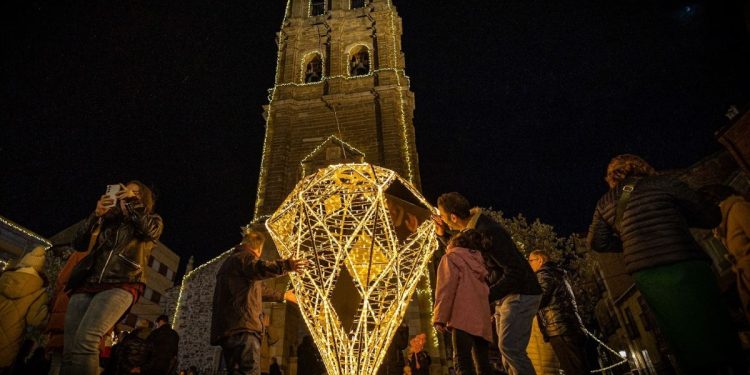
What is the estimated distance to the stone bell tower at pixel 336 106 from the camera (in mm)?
15109

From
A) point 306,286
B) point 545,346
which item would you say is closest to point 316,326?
point 306,286

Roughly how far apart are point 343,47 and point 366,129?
6.38m

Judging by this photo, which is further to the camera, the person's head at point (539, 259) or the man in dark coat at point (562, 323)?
the person's head at point (539, 259)

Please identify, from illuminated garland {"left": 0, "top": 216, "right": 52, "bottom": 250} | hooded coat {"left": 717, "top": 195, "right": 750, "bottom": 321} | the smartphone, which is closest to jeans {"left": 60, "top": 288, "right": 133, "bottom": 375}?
the smartphone

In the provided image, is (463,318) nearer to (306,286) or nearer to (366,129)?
(306,286)

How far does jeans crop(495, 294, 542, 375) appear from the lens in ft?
9.71

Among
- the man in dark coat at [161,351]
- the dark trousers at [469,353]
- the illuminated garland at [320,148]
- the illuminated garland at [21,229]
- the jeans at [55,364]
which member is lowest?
the dark trousers at [469,353]

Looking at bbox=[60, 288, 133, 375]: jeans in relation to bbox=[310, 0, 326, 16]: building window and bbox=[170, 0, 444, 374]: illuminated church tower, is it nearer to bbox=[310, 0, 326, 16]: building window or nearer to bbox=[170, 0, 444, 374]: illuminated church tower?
bbox=[170, 0, 444, 374]: illuminated church tower

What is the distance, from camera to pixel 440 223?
13.9 feet

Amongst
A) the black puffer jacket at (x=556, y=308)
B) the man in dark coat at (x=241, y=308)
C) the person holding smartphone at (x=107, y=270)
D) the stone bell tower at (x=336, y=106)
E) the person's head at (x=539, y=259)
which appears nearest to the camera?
the person holding smartphone at (x=107, y=270)

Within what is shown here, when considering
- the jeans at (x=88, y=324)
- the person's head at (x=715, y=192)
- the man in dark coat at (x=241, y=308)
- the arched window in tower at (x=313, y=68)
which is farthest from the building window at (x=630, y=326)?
the jeans at (x=88, y=324)

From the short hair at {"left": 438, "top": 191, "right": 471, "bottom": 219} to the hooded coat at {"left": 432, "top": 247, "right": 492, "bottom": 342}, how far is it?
448 millimetres

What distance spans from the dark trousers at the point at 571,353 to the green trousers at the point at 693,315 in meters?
1.98

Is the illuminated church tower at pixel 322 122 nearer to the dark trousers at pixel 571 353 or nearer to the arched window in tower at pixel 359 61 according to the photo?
the arched window in tower at pixel 359 61
